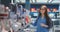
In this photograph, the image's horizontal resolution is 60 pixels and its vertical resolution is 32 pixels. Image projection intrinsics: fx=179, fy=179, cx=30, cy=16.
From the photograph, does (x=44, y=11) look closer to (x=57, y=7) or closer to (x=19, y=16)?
(x=57, y=7)

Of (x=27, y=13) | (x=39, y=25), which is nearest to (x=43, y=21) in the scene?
(x=39, y=25)

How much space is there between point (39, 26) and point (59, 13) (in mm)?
258

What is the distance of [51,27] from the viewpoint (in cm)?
195

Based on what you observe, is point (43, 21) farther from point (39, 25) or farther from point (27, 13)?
point (27, 13)

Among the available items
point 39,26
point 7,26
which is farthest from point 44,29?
point 7,26

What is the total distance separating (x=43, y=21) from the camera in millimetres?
1939

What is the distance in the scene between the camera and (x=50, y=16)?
193 centimetres

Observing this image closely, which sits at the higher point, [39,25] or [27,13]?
[27,13]

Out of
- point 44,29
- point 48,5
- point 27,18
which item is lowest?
point 44,29

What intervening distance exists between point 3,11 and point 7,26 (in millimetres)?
160

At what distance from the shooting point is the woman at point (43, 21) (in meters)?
1.93

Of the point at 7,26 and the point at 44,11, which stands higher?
the point at 44,11

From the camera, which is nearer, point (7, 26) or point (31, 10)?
point (7, 26)

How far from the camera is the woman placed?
1.93 metres
